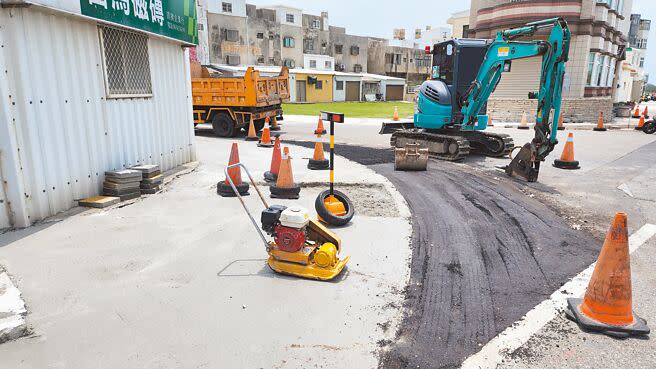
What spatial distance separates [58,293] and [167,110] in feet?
18.5

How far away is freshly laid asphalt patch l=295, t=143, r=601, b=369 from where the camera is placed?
10.6 feet

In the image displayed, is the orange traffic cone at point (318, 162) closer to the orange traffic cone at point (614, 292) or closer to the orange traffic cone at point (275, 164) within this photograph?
the orange traffic cone at point (275, 164)

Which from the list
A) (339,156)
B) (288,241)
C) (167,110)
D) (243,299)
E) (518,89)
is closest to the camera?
(243,299)

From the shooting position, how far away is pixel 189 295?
3.82 m

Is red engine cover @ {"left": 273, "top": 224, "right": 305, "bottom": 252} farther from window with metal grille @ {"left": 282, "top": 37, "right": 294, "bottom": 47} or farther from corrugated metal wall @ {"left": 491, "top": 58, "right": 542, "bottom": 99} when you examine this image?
window with metal grille @ {"left": 282, "top": 37, "right": 294, "bottom": 47}

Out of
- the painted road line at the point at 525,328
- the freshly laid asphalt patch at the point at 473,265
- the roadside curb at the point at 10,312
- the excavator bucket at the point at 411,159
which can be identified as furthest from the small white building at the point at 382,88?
the roadside curb at the point at 10,312

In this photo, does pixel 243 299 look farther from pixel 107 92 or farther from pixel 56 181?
pixel 107 92

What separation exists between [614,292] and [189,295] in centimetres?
370

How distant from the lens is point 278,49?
164 feet

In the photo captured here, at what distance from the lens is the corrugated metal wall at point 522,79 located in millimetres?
23811

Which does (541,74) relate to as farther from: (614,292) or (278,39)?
(278,39)

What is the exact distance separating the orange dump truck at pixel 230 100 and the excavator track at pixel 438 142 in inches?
218

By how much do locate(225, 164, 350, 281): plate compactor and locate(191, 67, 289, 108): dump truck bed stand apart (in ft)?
37.1

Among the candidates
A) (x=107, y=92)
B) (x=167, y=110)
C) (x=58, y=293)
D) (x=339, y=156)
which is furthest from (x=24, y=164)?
(x=339, y=156)
